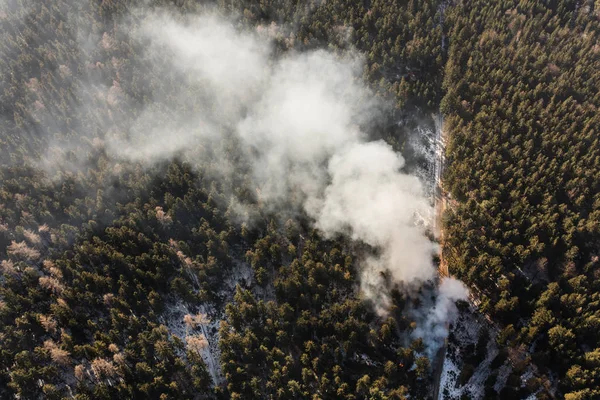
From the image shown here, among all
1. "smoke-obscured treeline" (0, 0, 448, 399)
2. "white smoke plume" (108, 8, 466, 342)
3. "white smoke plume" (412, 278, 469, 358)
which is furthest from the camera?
"white smoke plume" (108, 8, 466, 342)

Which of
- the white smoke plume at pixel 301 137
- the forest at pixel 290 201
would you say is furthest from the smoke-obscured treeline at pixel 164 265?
the white smoke plume at pixel 301 137

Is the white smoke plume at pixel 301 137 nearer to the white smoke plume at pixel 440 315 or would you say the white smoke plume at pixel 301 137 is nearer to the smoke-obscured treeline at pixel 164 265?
the white smoke plume at pixel 440 315

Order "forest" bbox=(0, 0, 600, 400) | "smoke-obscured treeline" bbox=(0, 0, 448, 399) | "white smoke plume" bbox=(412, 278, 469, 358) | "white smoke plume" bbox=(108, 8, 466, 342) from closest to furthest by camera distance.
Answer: "smoke-obscured treeline" bbox=(0, 0, 448, 399) < "forest" bbox=(0, 0, 600, 400) < "white smoke plume" bbox=(412, 278, 469, 358) < "white smoke plume" bbox=(108, 8, 466, 342)

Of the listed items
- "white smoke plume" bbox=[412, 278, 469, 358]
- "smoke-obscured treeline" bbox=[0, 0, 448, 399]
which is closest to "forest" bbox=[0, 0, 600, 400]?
"smoke-obscured treeline" bbox=[0, 0, 448, 399]

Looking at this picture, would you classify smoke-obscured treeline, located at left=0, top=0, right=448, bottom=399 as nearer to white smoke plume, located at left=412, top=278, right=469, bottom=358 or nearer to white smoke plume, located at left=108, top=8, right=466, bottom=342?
white smoke plume, located at left=108, top=8, right=466, bottom=342

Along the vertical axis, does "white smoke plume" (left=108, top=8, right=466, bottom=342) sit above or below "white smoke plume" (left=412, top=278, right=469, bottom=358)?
above

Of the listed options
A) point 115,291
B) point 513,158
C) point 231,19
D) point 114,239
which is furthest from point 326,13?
point 115,291

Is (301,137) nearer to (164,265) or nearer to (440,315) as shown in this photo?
(164,265)
